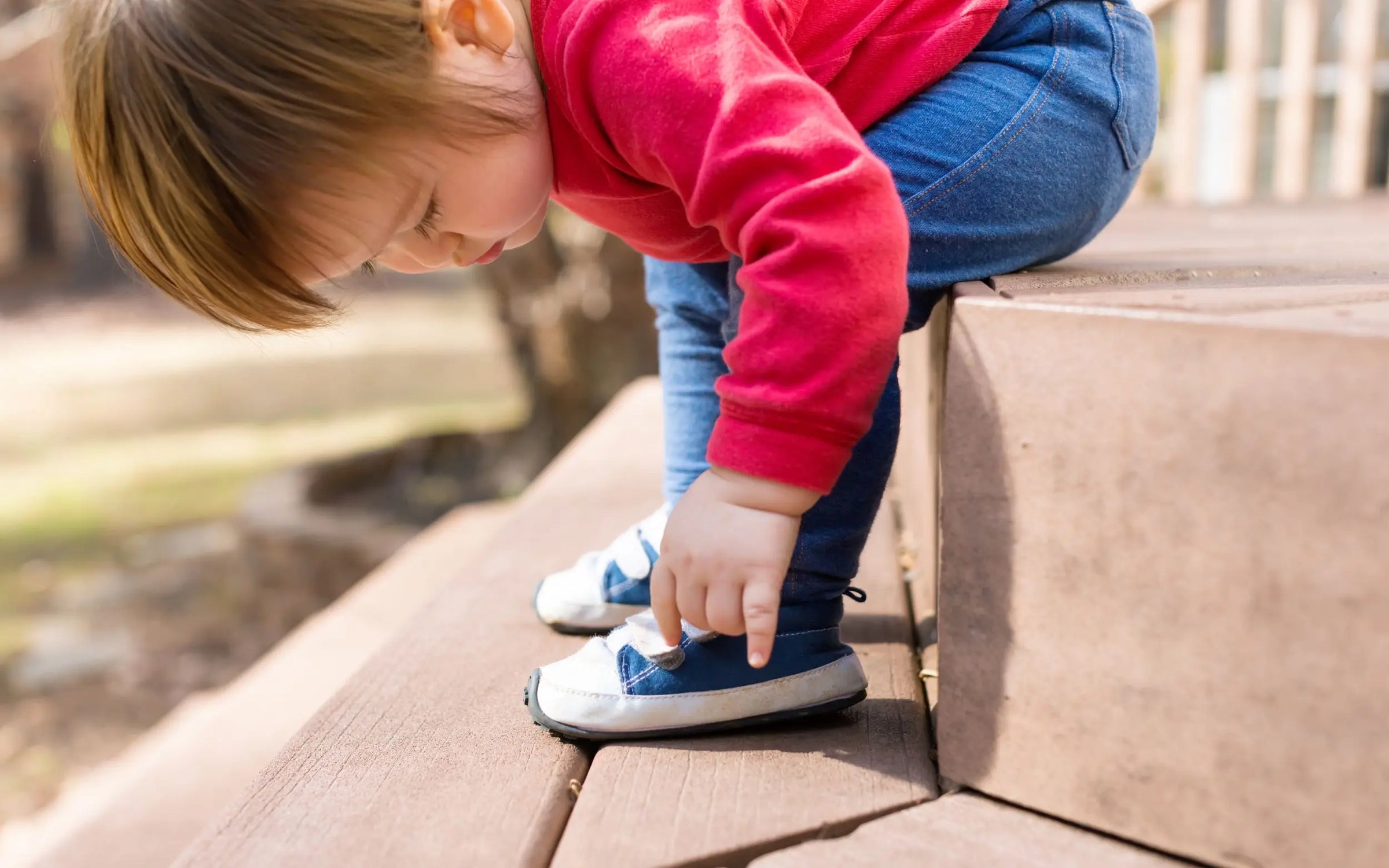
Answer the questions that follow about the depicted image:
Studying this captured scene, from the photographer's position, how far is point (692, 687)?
0.92 meters

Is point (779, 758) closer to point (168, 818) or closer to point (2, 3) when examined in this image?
point (168, 818)

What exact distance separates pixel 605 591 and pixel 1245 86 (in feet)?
9.31

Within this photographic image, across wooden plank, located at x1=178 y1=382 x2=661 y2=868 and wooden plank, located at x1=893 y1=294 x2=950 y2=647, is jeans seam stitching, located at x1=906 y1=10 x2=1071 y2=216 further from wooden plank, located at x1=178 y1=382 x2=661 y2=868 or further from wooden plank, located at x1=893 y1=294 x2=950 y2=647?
wooden plank, located at x1=178 y1=382 x2=661 y2=868

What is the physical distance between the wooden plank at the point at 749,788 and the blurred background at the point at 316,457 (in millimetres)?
725

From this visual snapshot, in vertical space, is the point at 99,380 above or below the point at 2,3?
below

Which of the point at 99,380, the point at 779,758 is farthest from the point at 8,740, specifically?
the point at 99,380

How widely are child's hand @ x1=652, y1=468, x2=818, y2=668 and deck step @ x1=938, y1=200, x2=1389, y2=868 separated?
112 millimetres

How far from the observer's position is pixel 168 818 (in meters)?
1.66

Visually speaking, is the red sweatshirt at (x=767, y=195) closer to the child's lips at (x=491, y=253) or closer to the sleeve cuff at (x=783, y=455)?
the sleeve cuff at (x=783, y=455)

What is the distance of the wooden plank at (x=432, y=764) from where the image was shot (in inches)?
31.1

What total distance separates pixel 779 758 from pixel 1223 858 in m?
0.30

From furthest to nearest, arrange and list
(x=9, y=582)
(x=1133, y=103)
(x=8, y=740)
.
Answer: (x=9, y=582) → (x=8, y=740) → (x=1133, y=103)

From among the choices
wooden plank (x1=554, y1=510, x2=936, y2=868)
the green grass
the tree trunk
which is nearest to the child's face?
wooden plank (x1=554, y1=510, x2=936, y2=868)

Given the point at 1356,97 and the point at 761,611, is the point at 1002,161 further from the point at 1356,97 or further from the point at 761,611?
the point at 1356,97
